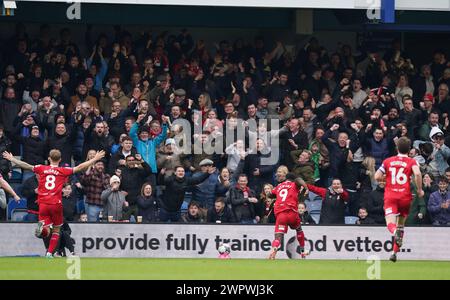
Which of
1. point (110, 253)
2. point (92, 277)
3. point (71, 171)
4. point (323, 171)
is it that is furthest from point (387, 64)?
point (92, 277)

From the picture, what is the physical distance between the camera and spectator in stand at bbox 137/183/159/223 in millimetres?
25562

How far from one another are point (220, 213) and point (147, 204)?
1.46 metres

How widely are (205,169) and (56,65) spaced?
14.7ft

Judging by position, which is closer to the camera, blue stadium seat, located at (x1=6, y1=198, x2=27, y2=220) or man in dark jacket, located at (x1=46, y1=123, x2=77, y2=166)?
blue stadium seat, located at (x1=6, y1=198, x2=27, y2=220)

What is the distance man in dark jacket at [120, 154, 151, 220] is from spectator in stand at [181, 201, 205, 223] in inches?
42.1

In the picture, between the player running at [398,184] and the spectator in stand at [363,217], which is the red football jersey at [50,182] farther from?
Result: the spectator in stand at [363,217]

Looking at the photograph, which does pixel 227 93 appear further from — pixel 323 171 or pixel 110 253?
pixel 110 253

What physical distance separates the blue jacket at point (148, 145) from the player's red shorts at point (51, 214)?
5.31 meters

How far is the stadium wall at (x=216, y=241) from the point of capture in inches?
959

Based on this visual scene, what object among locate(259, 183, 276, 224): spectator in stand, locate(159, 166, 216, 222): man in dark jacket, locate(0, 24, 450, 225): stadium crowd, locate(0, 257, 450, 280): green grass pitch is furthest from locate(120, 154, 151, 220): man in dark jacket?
locate(0, 257, 450, 280): green grass pitch

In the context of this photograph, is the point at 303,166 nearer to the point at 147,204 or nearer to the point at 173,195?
the point at 173,195

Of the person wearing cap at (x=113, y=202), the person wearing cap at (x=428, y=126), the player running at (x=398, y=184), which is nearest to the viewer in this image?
the player running at (x=398, y=184)

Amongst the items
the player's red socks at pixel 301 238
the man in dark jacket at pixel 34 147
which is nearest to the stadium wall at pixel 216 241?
the player's red socks at pixel 301 238

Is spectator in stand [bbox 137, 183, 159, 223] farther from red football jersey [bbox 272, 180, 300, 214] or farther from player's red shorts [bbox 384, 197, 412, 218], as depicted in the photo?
player's red shorts [bbox 384, 197, 412, 218]
